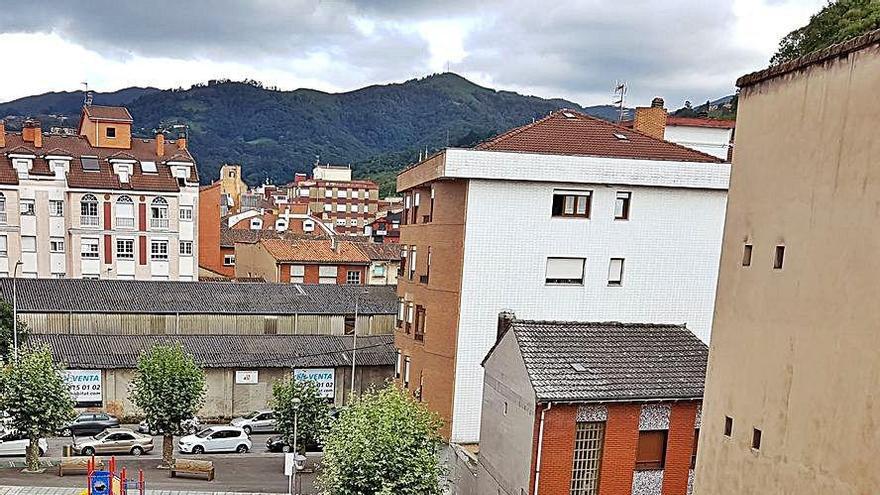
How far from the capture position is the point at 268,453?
32.2 m

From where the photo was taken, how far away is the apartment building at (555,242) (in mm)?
23172

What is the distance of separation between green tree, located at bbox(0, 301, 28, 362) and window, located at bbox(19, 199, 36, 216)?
15.0 m

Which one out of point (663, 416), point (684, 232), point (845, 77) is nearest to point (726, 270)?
point (845, 77)

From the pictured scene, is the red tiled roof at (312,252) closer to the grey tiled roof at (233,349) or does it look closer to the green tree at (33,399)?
the grey tiled roof at (233,349)

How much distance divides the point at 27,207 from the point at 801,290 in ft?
174

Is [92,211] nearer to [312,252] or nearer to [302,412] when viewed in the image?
[312,252]

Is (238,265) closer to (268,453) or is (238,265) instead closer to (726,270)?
(268,453)

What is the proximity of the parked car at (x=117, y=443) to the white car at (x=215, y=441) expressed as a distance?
175cm

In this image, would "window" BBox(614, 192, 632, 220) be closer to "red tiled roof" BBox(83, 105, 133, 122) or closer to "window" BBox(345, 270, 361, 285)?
"window" BBox(345, 270, 361, 285)

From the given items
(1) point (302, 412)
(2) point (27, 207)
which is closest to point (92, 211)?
(2) point (27, 207)

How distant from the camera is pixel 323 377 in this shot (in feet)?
127

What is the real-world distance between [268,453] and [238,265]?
109 ft

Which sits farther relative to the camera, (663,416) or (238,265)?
(238,265)

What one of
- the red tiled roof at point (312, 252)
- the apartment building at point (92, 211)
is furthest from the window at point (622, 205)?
the apartment building at point (92, 211)
